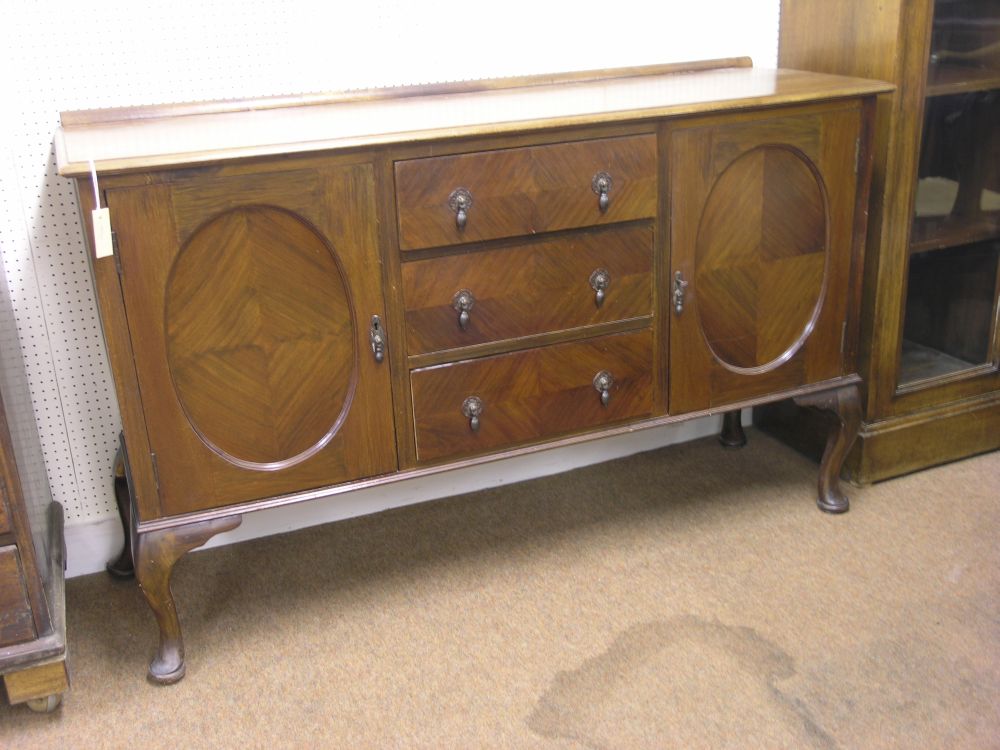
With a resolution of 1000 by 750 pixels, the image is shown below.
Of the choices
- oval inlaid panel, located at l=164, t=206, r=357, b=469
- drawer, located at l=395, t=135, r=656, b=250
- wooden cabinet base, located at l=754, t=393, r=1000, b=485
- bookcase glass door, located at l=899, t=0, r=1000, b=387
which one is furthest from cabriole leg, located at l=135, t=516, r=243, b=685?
bookcase glass door, located at l=899, t=0, r=1000, b=387

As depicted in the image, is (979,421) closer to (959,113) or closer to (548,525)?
(959,113)

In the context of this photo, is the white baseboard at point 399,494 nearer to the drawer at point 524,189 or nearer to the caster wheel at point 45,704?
the caster wheel at point 45,704

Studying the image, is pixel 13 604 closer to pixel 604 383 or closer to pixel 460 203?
pixel 460 203

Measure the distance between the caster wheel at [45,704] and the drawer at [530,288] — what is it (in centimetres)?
90

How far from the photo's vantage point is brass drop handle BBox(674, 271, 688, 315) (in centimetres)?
200

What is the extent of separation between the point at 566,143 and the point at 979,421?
55.4 inches

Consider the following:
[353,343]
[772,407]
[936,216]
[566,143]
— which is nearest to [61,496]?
[353,343]

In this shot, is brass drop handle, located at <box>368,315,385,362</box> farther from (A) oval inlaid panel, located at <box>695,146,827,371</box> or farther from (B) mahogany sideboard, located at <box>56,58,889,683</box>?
(A) oval inlaid panel, located at <box>695,146,827,371</box>

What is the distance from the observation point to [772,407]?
2.72m

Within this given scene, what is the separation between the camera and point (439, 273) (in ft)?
5.97

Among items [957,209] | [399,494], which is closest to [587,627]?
[399,494]

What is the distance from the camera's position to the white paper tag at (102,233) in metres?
1.58

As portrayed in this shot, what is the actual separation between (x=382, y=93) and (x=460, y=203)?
527 millimetres

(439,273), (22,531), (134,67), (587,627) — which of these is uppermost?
(134,67)
